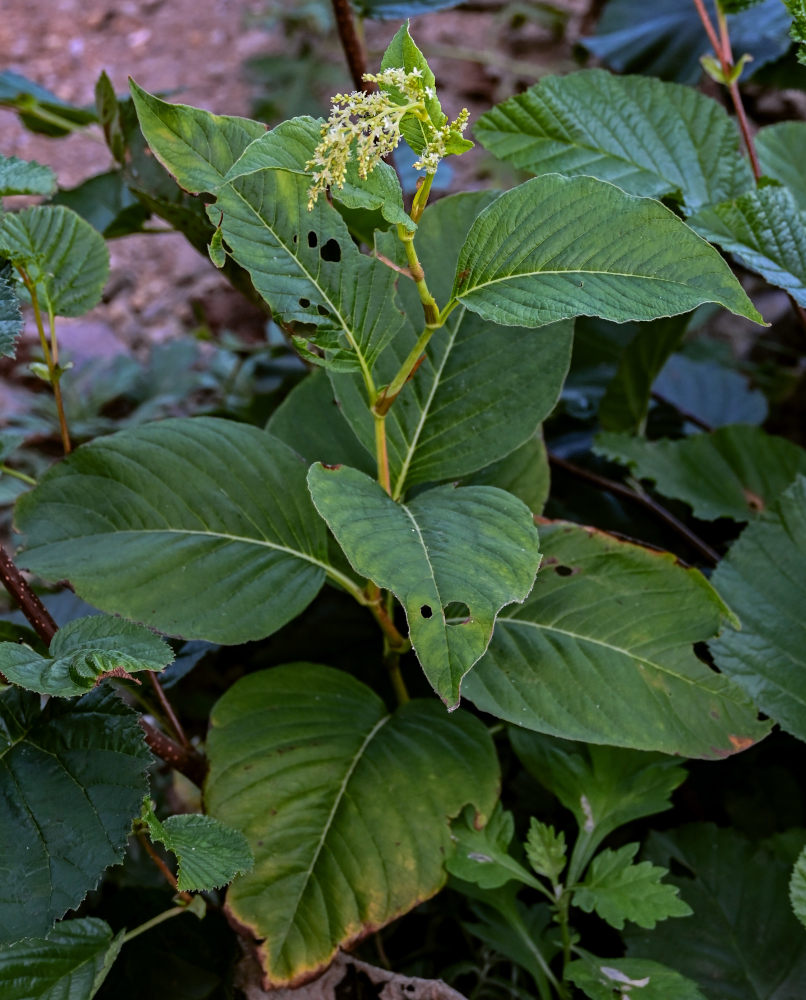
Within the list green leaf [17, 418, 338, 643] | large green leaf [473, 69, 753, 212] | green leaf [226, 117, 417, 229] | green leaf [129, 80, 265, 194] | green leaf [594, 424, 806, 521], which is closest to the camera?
green leaf [226, 117, 417, 229]

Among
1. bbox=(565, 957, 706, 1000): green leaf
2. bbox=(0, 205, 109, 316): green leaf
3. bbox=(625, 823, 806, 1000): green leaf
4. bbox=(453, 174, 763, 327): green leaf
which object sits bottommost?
bbox=(625, 823, 806, 1000): green leaf

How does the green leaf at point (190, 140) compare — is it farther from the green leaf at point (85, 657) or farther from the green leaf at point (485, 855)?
the green leaf at point (485, 855)

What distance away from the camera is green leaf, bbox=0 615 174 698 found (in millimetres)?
712

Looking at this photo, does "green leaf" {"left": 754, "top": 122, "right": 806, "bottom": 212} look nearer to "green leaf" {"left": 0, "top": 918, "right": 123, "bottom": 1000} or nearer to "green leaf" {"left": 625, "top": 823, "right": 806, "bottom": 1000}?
"green leaf" {"left": 625, "top": 823, "right": 806, "bottom": 1000}

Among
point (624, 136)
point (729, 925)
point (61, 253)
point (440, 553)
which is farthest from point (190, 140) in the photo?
point (729, 925)

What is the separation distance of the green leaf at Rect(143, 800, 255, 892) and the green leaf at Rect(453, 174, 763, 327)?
0.52 m

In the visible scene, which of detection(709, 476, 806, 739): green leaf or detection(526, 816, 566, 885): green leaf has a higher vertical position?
detection(709, 476, 806, 739): green leaf

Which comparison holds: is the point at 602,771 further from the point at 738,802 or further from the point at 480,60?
the point at 480,60

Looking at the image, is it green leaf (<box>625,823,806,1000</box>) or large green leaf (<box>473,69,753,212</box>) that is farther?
large green leaf (<box>473,69,753,212</box>)

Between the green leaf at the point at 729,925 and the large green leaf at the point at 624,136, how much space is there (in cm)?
76

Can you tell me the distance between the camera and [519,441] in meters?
0.98

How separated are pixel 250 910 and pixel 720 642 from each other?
0.57 meters

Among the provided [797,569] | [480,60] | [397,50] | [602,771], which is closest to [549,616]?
[602,771]

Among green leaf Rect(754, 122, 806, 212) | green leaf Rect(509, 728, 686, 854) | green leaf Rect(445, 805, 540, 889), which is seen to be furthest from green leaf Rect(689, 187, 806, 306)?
green leaf Rect(445, 805, 540, 889)
